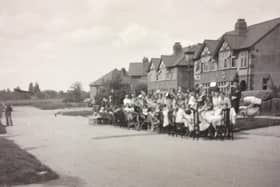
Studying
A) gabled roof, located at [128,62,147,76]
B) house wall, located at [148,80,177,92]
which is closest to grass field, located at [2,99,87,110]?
house wall, located at [148,80,177,92]

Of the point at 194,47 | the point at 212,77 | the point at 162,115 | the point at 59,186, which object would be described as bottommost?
the point at 59,186

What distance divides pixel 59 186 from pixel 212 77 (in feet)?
121

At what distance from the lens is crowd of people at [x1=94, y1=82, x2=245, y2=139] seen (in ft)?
43.7

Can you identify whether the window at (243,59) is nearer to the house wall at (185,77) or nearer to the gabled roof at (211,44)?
the gabled roof at (211,44)

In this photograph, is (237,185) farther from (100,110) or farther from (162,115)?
(100,110)

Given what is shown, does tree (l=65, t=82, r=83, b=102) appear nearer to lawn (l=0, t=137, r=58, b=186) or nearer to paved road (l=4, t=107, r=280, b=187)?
paved road (l=4, t=107, r=280, b=187)

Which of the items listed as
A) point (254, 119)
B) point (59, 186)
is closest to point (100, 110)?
point (254, 119)

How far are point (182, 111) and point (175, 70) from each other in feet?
128

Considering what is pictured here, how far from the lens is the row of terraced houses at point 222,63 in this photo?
69.1 feet

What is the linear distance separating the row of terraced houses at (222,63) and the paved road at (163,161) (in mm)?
4581

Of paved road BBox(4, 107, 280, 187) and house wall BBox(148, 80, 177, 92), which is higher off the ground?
house wall BBox(148, 80, 177, 92)

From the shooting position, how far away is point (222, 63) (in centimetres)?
3978

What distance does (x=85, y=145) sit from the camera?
12281 millimetres

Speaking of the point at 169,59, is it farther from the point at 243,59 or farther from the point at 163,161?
the point at 163,161
